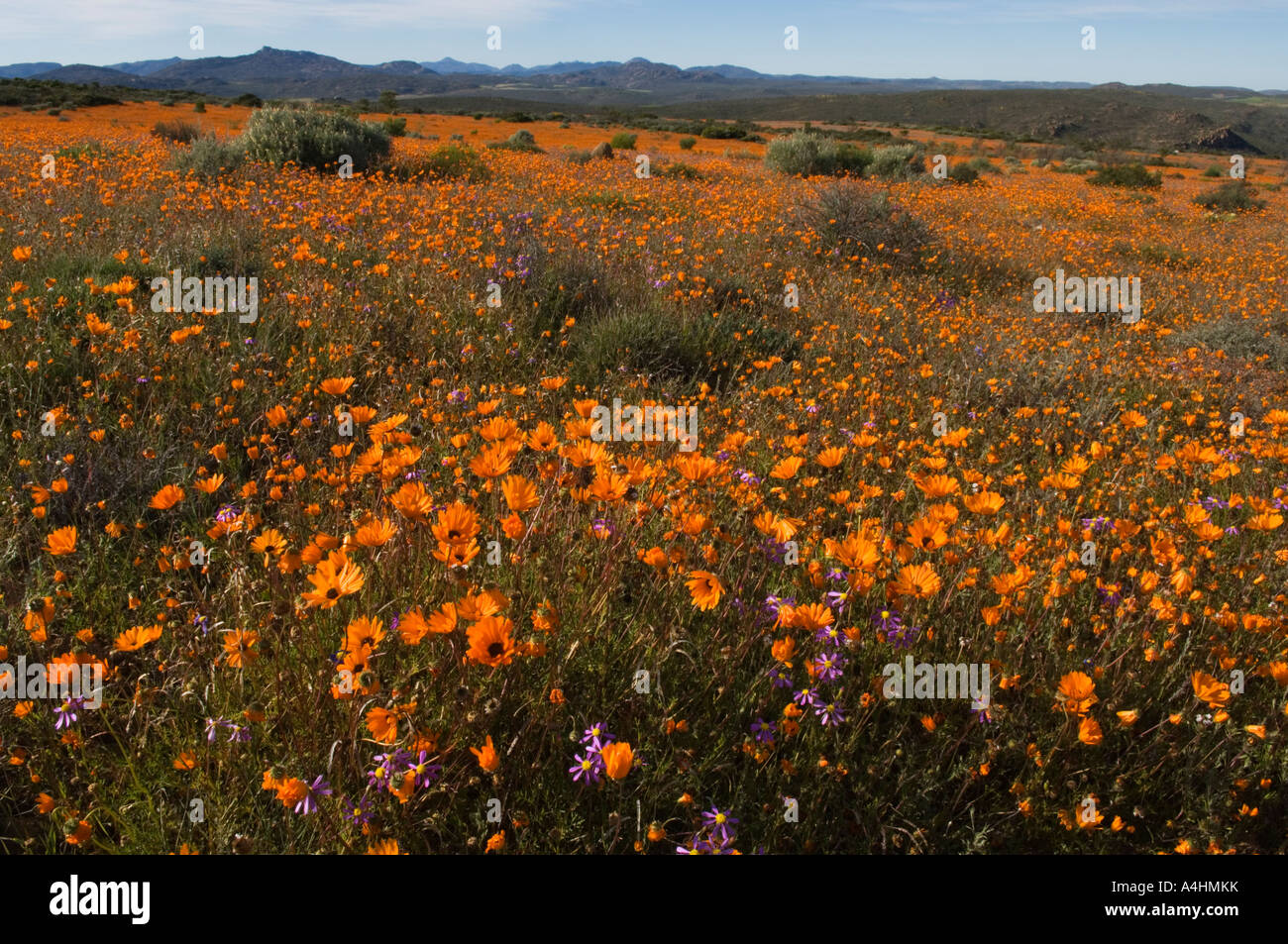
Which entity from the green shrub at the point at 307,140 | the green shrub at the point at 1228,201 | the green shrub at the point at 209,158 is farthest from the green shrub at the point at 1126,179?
the green shrub at the point at 209,158

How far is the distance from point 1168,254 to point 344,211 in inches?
436

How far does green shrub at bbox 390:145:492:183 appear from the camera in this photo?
10.5 metres

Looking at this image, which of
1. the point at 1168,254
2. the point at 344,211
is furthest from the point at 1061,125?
the point at 344,211

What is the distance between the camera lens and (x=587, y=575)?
2.06 m

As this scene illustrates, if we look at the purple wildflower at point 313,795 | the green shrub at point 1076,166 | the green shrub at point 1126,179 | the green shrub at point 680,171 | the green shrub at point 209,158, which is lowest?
the purple wildflower at point 313,795

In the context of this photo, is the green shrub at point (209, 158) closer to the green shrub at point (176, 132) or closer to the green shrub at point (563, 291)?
the green shrub at point (563, 291)

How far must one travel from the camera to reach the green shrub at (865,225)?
8.40m

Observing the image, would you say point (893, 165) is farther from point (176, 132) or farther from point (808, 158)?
point (176, 132)

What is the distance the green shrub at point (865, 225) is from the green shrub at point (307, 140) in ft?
22.6

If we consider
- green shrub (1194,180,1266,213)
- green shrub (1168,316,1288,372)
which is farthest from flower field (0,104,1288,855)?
green shrub (1194,180,1266,213)

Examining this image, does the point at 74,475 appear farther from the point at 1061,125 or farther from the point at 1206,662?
the point at 1061,125

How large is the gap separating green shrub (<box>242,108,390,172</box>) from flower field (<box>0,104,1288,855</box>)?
16.2 ft

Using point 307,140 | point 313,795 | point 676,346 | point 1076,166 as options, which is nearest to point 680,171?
point 307,140
